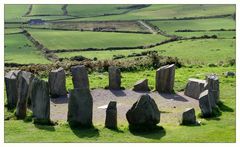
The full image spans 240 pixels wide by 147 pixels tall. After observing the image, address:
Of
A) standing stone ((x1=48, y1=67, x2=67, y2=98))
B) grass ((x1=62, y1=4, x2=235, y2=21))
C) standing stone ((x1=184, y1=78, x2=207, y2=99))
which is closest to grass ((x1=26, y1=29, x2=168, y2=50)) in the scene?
grass ((x1=62, y1=4, x2=235, y2=21))

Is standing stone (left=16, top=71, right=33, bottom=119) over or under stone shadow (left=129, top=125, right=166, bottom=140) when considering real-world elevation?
over

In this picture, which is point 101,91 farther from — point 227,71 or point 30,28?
point 30,28

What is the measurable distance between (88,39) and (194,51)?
2137 centimetres

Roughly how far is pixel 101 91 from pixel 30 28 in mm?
61127

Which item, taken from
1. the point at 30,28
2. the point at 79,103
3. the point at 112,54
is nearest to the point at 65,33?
the point at 30,28

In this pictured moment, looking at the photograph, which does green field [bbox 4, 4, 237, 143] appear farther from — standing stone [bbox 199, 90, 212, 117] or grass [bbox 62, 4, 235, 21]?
standing stone [bbox 199, 90, 212, 117]

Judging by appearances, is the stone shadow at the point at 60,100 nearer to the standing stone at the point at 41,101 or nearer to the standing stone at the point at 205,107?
the standing stone at the point at 41,101

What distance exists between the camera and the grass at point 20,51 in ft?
213

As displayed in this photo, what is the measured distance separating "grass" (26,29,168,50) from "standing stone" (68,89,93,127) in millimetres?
45532

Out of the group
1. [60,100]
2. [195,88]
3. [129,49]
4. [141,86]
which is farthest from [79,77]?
[129,49]

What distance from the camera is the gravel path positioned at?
34.5 metres

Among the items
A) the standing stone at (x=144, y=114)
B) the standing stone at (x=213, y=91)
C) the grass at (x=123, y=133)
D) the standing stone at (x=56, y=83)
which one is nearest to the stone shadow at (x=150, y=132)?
the grass at (x=123, y=133)

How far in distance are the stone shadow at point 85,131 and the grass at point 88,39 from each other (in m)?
46.4

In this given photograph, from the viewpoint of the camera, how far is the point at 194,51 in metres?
70.4
